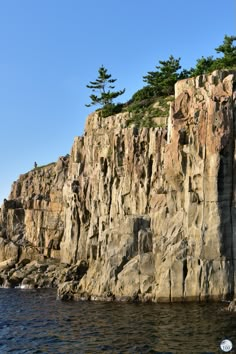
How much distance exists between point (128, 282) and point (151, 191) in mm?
14245

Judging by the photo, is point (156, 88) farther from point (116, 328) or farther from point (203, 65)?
point (116, 328)

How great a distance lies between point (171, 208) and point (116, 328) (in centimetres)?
1893

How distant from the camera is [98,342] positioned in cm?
3125

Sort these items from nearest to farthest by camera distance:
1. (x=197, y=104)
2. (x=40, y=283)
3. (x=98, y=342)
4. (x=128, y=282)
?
(x=98, y=342) → (x=128, y=282) → (x=197, y=104) → (x=40, y=283)

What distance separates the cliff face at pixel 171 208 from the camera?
44688mm

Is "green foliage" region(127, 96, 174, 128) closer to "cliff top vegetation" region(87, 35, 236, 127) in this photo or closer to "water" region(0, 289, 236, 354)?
"cliff top vegetation" region(87, 35, 236, 127)

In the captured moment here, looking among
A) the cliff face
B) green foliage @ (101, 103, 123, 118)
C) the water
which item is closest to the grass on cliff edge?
green foliage @ (101, 103, 123, 118)

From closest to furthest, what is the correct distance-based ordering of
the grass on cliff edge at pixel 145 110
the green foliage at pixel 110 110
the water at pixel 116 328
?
1. the water at pixel 116 328
2. the grass on cliff edge at pixel 145 110
3. the green foliage at pixel 110 110

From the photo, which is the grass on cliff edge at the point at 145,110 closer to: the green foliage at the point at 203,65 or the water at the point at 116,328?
the green foliage at the point at 203,65

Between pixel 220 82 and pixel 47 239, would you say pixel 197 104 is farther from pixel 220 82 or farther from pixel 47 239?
pixel 47 239

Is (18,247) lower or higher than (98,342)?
higher

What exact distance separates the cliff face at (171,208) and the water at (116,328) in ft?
12.0

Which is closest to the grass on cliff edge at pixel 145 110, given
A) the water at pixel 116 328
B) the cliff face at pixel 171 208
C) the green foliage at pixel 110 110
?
the green foliage at pixel 110 110

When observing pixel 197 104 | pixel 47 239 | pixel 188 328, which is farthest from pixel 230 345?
pixel 47 239
